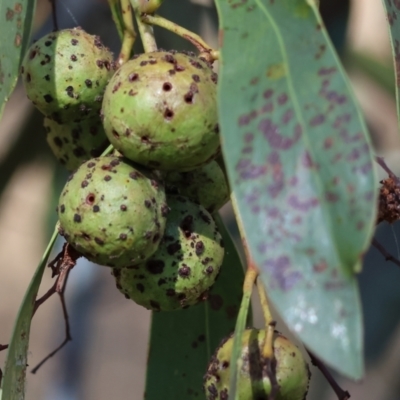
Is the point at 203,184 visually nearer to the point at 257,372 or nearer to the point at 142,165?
the point at 142,165

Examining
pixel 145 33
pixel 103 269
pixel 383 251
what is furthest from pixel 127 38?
pixel 103 269

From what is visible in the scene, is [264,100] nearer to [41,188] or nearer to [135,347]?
[41,188]

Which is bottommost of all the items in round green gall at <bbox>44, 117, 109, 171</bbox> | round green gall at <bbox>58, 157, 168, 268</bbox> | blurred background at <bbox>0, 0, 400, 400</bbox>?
blurred background at <bbox>0, 0, 400, 400</bbox>

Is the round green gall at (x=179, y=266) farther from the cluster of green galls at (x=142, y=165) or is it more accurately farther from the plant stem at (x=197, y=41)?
the plant stem at (x=197, y=41)

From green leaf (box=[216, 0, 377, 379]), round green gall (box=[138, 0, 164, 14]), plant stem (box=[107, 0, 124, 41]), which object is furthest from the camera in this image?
plant stem (box=[107, 0, 124, 41])

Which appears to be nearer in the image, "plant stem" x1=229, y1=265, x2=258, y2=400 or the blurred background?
"plant stem" x1=229, y1=265, x2=258, y2=400

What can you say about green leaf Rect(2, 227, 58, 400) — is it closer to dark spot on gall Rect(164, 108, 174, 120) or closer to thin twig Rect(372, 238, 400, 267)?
dark spot on gall Rect(164, 108, 174, 120)

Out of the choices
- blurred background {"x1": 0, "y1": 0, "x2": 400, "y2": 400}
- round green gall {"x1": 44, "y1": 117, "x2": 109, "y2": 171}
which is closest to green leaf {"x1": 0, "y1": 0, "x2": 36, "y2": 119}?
round green gall {"x1": 44, "y1": 117, "x2": 109, "y2": 171}
